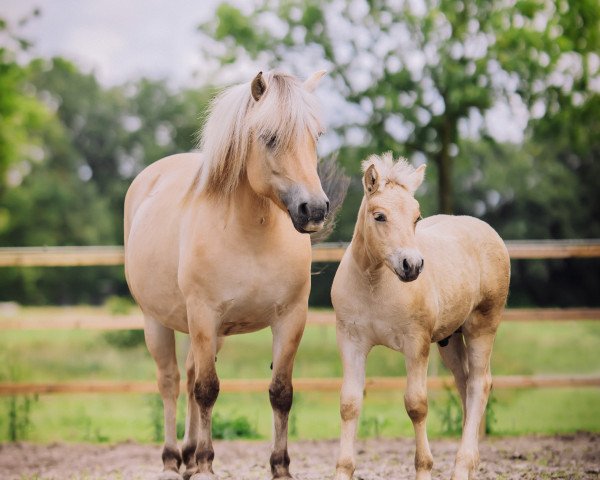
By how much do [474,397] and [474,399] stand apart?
0.5 inches

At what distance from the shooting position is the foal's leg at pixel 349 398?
157 inches

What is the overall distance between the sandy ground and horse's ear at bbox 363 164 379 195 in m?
2.00

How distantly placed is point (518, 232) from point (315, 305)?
7432mm

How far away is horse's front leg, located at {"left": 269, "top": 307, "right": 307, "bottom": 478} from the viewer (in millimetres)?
4242

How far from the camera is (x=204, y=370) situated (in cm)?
423

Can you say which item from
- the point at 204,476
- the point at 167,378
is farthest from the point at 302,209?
the point at 167,378

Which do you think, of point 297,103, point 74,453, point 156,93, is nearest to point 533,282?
point 74,453

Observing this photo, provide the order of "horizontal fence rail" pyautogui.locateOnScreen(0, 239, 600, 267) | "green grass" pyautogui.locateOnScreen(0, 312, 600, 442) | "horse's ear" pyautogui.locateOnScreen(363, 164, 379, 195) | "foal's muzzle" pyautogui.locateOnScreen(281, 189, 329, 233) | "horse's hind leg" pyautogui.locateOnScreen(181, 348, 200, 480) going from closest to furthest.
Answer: "foal's muzzle" pyautogui.locateOnScreen(281, 189, 329, 233) < "horse's ear" pyautogui.locateOnScreen(363, 164, 379, 195) < "horse's hind leg" pyautogui.locateOnScreen(181, 348, 200, 480) < "horizontal fence rail" pyautogui.locateOnScreen(0, 239, 600, 267) < "green grass" pyautogui.locateOnScreen(0, 312, 600, 442)

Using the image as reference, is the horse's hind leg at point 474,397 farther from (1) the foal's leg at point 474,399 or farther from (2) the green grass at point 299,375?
(2) the green grass at point 299,375

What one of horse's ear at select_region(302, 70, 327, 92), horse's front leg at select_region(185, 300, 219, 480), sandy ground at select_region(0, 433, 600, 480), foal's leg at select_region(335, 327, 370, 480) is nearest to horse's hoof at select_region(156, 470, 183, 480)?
sandy ground at select_region(0, 433, 600, 480)

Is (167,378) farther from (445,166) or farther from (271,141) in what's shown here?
(445,166)

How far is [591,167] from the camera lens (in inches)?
965

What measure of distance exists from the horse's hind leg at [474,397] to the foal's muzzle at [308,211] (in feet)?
4.86

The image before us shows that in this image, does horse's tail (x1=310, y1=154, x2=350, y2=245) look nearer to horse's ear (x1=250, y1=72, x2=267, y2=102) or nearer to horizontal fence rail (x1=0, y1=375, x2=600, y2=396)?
horse's ear (x1=250, y1=72, x2=267, y2=102)
